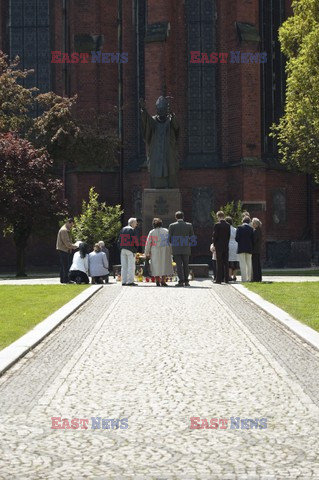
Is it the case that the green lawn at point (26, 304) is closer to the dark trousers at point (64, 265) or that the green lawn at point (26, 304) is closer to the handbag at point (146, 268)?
the dark trousers at point (64, 265)

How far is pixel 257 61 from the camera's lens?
35844 millimetres

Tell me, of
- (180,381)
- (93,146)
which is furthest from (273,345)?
(93,146)

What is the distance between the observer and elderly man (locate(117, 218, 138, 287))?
21.4m

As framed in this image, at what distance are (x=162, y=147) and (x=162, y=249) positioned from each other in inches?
213

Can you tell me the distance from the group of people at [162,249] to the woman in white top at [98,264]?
89 centimetres

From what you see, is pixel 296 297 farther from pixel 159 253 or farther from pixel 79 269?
pixel 79 269

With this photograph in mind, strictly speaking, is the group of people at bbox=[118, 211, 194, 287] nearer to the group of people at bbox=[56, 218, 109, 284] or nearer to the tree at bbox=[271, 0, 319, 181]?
the group of people at bbox=[56, 218, 109, 284]

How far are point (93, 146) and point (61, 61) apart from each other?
5.56 m

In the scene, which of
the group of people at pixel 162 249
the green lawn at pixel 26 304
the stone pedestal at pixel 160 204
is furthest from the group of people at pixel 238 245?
the green lawn at pixel 26 304

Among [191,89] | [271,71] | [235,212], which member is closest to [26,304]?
[235,212]

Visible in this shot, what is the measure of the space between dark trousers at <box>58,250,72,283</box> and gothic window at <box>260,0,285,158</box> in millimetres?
16092

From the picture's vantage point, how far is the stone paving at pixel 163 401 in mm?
5270

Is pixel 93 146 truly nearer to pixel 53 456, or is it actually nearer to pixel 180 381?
pixel 180 381

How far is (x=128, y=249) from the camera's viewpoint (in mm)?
21625
